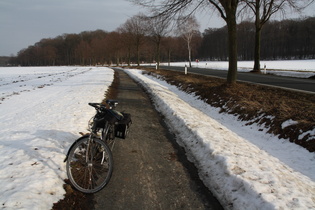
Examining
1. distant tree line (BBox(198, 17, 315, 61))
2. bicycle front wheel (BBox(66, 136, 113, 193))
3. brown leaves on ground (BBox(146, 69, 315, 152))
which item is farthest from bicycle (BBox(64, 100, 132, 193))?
distant tree line (BBox(198, 17, 315, 61))

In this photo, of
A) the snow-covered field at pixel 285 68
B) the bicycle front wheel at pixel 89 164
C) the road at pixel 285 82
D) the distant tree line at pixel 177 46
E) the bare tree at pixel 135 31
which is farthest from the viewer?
the distant tree line at pixel 177 46

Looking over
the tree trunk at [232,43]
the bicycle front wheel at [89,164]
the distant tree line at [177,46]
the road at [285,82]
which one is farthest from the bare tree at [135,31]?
the bicycle front wheel at [89,164]

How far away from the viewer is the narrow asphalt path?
11.2ft

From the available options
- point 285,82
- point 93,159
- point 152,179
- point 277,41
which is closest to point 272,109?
point 152,179

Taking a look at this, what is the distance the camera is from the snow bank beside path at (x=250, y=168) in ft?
10.6

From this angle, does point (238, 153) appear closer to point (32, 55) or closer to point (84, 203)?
point (84, 203)

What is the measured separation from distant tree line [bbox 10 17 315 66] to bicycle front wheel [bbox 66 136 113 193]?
150 ft

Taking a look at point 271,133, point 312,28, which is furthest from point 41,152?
point 312,28

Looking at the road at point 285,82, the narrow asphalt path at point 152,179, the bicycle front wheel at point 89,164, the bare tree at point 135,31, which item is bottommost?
the narrow asphalt path at point 152,179

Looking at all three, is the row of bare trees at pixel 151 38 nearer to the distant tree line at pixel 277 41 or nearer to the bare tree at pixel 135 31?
the bare tree at pixel 135 31

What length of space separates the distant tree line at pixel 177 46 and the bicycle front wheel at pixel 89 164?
45.8 m

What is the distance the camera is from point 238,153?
15.6 ft

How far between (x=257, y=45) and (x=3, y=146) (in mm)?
23875

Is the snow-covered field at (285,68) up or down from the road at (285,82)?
up
